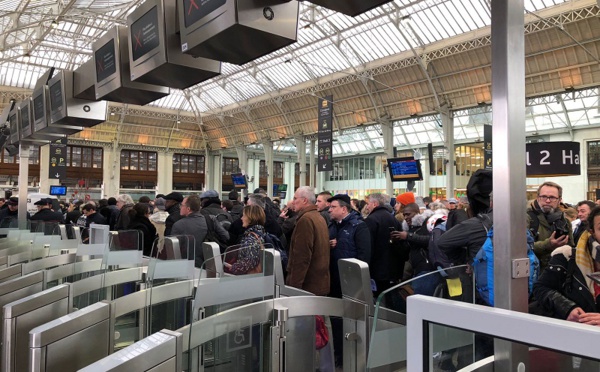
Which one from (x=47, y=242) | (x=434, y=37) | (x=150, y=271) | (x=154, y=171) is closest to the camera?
(x=150, y=271)

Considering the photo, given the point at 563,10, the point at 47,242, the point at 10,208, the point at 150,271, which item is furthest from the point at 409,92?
the point at 150,271

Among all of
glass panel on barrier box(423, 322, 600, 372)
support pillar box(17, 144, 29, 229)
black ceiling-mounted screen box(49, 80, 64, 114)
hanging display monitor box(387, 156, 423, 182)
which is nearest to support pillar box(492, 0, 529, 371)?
glass panel on barrier box(423, 322, 600, 372)

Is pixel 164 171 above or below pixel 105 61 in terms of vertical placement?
above

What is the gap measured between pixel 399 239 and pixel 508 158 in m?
3.89

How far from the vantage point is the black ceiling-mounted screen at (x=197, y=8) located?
233 cm

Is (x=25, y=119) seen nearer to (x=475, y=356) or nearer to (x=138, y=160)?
(x=475, y=356)

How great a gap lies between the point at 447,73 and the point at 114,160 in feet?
84.1

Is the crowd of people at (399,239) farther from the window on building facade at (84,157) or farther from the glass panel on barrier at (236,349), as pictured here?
the window on building facade at (84,157)

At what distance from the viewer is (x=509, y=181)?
1.51 m

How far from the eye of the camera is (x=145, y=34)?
3.14 meters

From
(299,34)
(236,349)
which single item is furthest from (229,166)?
(236,349)

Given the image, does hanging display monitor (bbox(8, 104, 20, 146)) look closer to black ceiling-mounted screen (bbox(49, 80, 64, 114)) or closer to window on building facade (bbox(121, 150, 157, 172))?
black ceiling-mounted screen (bbox(49, 80, 64, 114))

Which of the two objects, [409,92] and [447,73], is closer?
[447,73]

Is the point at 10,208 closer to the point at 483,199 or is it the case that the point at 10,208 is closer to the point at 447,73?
the point at 483,199
